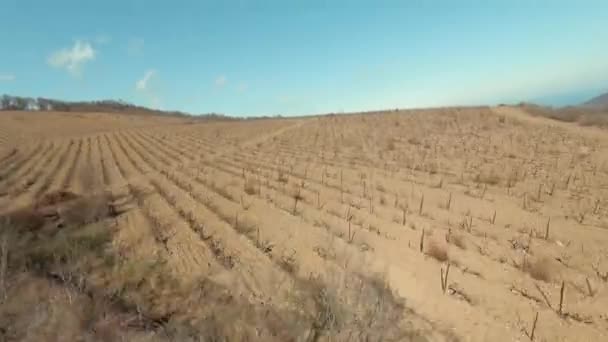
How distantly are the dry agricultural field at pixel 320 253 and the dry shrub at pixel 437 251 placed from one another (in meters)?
0.02

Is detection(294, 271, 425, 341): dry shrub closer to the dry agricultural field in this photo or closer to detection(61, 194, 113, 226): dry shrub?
the dry agricultural field

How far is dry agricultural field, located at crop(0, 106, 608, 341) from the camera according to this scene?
12.3 feet

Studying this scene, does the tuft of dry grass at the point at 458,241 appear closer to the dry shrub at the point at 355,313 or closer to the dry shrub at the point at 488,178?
the dry shrub at the point at 355,313

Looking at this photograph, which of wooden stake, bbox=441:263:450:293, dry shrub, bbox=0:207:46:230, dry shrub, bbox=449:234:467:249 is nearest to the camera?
wooden stake, bbox=441:263:450:293

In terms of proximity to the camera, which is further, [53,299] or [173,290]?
[173,290]

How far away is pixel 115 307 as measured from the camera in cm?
423

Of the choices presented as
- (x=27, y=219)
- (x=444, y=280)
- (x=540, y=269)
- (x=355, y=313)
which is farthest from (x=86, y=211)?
(x=540, y=269)

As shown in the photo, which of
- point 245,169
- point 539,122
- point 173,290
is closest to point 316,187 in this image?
point 245,169

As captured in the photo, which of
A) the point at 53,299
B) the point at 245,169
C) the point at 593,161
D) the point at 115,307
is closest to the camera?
the point at 53,299

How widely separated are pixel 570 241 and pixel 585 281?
1.23 meters

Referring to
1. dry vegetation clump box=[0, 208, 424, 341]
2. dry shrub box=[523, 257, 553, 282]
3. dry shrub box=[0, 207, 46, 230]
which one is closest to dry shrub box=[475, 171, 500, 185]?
dry shrub box=[523, 257, 553, 282]

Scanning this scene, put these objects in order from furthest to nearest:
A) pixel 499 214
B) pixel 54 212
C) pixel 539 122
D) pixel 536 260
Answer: pixel 539 122 < pixel 54 212 < pixel 499 214 < pixel 536 260

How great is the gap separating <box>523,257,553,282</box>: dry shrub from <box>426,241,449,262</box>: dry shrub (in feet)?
3.03

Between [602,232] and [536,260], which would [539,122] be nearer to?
[602,232]
